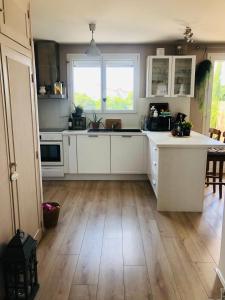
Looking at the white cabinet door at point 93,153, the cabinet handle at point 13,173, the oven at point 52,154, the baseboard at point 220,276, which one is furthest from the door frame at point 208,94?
the cabinet handle at point 13,173

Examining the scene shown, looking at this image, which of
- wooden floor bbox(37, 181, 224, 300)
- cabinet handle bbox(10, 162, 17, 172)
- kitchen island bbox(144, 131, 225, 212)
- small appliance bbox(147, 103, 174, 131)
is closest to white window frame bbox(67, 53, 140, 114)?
small appliance bbox(147, 103, 174, 131)

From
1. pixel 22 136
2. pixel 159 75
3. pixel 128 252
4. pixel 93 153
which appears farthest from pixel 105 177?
pixel 22 136

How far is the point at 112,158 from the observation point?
4477 millimetres

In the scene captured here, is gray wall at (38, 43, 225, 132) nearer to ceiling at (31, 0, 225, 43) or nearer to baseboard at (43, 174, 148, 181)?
ceiling at (31, 0, 225, 43)

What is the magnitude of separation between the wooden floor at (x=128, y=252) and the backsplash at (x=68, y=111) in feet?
5.79

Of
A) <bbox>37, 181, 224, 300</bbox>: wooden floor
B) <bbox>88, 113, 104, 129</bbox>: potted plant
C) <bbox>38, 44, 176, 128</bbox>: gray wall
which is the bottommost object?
<bbox>37, 181, 224, 300</bbox>: wooden floor

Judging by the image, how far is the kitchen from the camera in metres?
1.96

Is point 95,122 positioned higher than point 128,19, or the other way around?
point 128,19

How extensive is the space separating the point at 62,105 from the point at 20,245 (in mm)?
3553

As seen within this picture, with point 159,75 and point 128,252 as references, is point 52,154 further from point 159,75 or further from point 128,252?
point 128,252

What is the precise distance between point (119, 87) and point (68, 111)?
1111 mm

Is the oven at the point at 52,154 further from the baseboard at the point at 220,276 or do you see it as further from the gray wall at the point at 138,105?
the baseboard at the point at 220,276

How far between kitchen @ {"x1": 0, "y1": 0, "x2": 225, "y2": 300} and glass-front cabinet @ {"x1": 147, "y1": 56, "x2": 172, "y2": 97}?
0.7 inches

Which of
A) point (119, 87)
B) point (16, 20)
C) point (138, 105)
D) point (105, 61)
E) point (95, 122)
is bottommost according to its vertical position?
point (95, 122)
